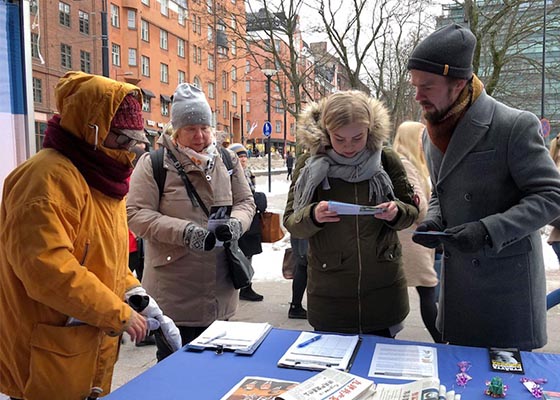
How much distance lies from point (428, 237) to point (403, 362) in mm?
506

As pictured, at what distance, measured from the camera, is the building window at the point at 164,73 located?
38.2 meters

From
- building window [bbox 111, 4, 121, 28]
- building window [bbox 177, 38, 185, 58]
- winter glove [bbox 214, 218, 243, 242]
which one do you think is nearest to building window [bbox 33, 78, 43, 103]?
building window [bbox 111, 4, 121, 28]

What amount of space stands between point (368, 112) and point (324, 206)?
1.75 feet

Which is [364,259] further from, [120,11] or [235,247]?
[120,11]

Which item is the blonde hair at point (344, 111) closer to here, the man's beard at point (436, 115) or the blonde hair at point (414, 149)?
the man's beard at point (436, 115)

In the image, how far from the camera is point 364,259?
234cm

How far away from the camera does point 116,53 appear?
111ft

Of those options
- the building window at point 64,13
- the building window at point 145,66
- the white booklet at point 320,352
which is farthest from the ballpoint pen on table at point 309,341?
the building window at point 145,66

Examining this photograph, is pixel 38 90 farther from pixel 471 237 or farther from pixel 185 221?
pixel 471 237

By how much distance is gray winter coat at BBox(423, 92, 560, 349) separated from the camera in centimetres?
190

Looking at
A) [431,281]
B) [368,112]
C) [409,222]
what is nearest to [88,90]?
[368,112]

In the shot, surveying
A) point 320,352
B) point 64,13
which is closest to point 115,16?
point 64,13

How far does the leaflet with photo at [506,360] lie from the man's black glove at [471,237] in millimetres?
383

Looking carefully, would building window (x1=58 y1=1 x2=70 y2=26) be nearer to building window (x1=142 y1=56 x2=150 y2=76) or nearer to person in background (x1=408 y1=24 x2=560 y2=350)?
building window (x1=142 y1=56 x2=150 y2=76)
